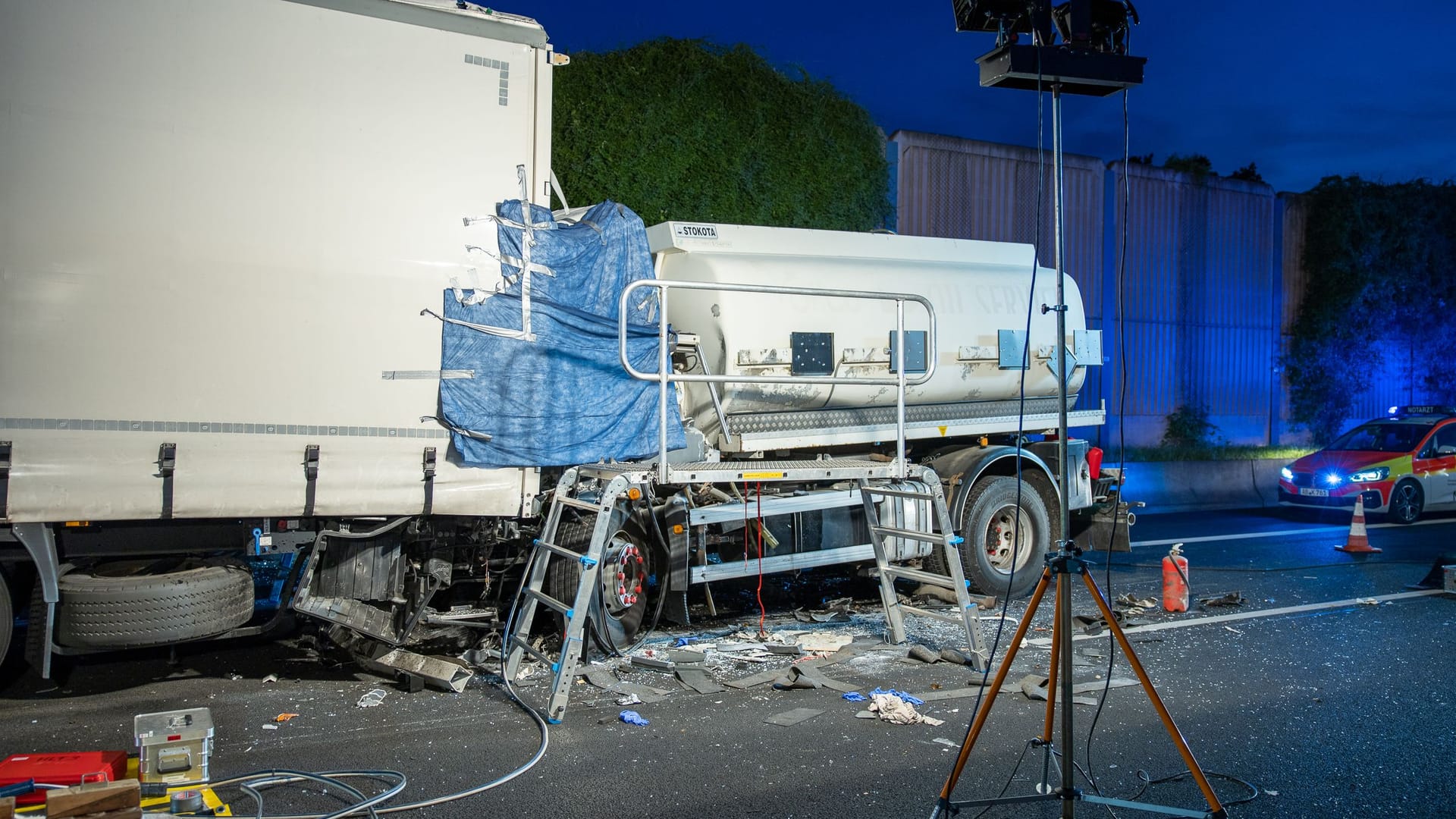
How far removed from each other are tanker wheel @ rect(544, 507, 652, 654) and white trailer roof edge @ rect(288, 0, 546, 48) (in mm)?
2938

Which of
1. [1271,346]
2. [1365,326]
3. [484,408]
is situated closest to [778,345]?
[484,408]

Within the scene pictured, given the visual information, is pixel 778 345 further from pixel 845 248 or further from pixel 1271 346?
pixel 1271 346

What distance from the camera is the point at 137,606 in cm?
573

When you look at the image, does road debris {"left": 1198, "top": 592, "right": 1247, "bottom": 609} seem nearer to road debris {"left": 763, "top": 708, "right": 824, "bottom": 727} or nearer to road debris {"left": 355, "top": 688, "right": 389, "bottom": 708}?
road debris {"left": 763, "top": 708, "right": 824, "bottom": 727}

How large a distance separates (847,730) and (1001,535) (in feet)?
14.8

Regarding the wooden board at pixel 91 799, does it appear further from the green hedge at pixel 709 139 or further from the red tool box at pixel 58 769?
the green hedge at pixel 709 139

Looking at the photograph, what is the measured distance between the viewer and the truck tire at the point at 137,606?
18.7ft

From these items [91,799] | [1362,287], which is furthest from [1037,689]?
[1362,287]

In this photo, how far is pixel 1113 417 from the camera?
19234 millimetres

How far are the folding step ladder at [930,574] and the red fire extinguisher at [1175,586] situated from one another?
2.15 metres

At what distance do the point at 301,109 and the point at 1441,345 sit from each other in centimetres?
2416

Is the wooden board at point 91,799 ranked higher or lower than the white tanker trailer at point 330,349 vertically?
lower

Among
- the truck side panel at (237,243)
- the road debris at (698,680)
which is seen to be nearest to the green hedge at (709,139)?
the truck side panel at (237,243)

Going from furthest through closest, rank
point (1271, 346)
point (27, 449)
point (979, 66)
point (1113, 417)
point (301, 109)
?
point (1271, 346) < point (1113, 417) < point (301, 109) < point (27, 449) < point (979, 66)
